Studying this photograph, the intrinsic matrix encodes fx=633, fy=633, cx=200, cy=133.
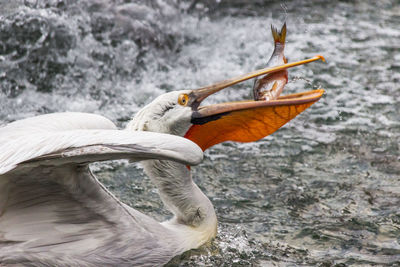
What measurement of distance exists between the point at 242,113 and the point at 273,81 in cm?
30

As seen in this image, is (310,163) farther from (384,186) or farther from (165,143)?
(165,143)

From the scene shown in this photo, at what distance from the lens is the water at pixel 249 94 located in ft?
12.1

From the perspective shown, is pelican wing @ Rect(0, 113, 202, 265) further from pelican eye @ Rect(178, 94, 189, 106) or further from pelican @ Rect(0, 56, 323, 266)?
pelican eye @ Rect(178, 94, 189, 106)

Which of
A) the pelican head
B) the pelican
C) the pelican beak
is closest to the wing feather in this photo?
the pelican

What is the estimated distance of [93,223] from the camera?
3.04 metres

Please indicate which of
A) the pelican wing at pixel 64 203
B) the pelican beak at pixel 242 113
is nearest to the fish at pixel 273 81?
the pelican beak at pixel 242 113

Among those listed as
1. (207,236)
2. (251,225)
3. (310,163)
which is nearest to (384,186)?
(310,163)

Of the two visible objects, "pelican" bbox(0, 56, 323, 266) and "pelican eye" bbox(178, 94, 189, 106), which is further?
"pelican eye" bbox(178, 94, 189, 106)

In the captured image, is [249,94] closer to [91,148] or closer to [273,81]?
[273,81]

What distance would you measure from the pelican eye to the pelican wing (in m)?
0.48

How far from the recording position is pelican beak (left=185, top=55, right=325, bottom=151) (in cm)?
339

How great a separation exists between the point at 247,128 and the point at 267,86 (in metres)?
0.27

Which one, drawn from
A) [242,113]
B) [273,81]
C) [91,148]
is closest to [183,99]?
[242,113]

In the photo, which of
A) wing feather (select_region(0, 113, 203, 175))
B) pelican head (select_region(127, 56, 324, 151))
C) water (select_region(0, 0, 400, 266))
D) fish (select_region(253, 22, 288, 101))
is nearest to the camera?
wing feather (select_region(0, 113, 203, 175))
